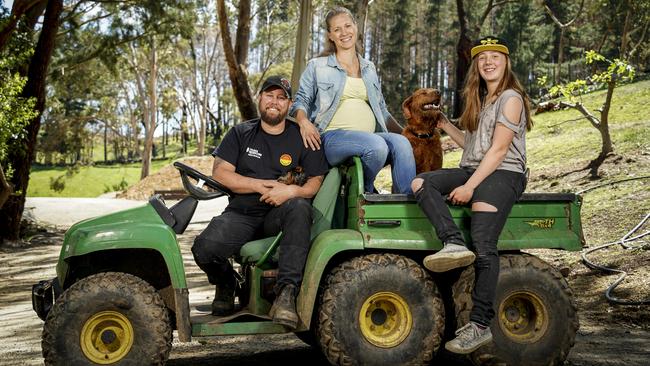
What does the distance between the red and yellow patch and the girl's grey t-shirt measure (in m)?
1.20

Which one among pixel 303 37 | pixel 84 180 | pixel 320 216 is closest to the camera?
pixel 320 216

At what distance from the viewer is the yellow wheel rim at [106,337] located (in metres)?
4.49

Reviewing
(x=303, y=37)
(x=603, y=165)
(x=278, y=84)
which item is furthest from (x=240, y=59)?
(x=278, y=84)

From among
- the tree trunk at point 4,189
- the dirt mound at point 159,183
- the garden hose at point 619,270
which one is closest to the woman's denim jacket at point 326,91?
the garden hose at point 619,270

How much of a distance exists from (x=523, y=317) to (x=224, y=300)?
6.69 ft

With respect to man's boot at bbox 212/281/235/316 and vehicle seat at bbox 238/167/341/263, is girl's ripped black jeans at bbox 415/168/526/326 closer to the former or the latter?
vehicle seat at bbox 238/167/341/263

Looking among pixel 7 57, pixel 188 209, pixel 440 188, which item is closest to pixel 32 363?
pixel 188 209

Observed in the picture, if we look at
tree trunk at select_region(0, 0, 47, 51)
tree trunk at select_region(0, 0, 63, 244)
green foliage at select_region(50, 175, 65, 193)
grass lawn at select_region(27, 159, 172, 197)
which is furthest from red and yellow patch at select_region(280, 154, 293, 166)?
green foliage at select_region(50, 175, 65, 193)

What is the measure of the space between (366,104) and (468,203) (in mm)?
1155

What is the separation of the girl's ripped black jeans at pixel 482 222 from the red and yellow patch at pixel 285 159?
924 millimetres

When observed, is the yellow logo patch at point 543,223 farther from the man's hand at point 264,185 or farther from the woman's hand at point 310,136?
the man's hand at point 264,185

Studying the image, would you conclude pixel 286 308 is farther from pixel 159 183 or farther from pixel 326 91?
pixel 159 183

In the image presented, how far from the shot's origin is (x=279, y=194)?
4945 millimetres

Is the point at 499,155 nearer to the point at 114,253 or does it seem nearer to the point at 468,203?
the point at 468,203
